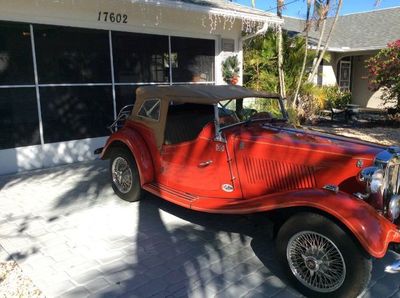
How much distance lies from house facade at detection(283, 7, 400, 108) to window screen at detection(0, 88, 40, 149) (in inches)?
559

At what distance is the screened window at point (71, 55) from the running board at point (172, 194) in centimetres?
413

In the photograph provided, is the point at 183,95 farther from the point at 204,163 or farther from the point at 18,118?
the point at 18,118

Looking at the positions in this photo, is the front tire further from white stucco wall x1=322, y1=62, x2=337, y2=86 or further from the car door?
white stucco wall x1=322, y1=62, x2=337, y2=86

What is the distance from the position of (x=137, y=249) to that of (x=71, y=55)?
17.3 ft

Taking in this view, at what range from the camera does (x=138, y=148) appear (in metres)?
5.07

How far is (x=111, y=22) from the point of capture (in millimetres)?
8398

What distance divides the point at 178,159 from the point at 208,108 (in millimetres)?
764

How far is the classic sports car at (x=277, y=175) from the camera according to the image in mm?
3029

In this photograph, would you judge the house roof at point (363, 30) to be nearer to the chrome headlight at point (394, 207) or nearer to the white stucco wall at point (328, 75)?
the white stucco wall at point (328, 75)

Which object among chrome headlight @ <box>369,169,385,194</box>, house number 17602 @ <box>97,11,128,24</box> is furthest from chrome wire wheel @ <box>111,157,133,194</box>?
house number 17602 @ <box>97,11,128,24</box>

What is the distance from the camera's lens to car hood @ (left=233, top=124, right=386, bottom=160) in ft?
11.4

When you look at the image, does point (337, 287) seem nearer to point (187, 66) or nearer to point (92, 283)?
point (92, 283)

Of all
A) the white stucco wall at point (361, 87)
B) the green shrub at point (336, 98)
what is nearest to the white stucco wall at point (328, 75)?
the green shrub at point (336, 98)

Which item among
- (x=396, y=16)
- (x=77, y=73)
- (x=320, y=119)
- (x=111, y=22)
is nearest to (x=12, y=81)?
(x=77, y=73)
